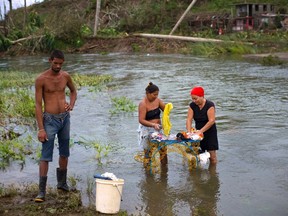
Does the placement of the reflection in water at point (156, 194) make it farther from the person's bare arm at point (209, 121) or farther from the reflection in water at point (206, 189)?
the person's bare arm at point (209, 121)

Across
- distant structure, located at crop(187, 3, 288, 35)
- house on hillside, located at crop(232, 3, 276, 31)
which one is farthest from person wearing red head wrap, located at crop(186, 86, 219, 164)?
house on hillside, located at crop(232, 3, 276, 31)

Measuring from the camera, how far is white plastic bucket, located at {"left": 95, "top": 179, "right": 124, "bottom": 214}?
16.8 ft

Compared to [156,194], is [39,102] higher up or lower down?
higher up

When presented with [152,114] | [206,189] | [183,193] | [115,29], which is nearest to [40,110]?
[152,114]

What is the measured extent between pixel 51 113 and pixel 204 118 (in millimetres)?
2317

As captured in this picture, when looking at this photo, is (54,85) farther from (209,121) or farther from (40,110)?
(209,121)

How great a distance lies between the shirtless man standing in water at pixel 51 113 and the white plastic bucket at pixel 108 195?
0.81 meters

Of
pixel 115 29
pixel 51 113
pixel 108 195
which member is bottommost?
pixel 108 195

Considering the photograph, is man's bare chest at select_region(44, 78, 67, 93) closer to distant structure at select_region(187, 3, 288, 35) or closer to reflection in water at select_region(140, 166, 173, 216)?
reflection in water at select_region(140, 166, 173, 216)

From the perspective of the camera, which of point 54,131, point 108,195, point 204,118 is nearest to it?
point 108,195

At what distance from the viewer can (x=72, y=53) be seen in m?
34.4

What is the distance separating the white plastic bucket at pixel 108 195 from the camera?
511 centimetres

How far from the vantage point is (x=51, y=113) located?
5.74m

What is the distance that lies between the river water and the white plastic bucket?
0.36m
